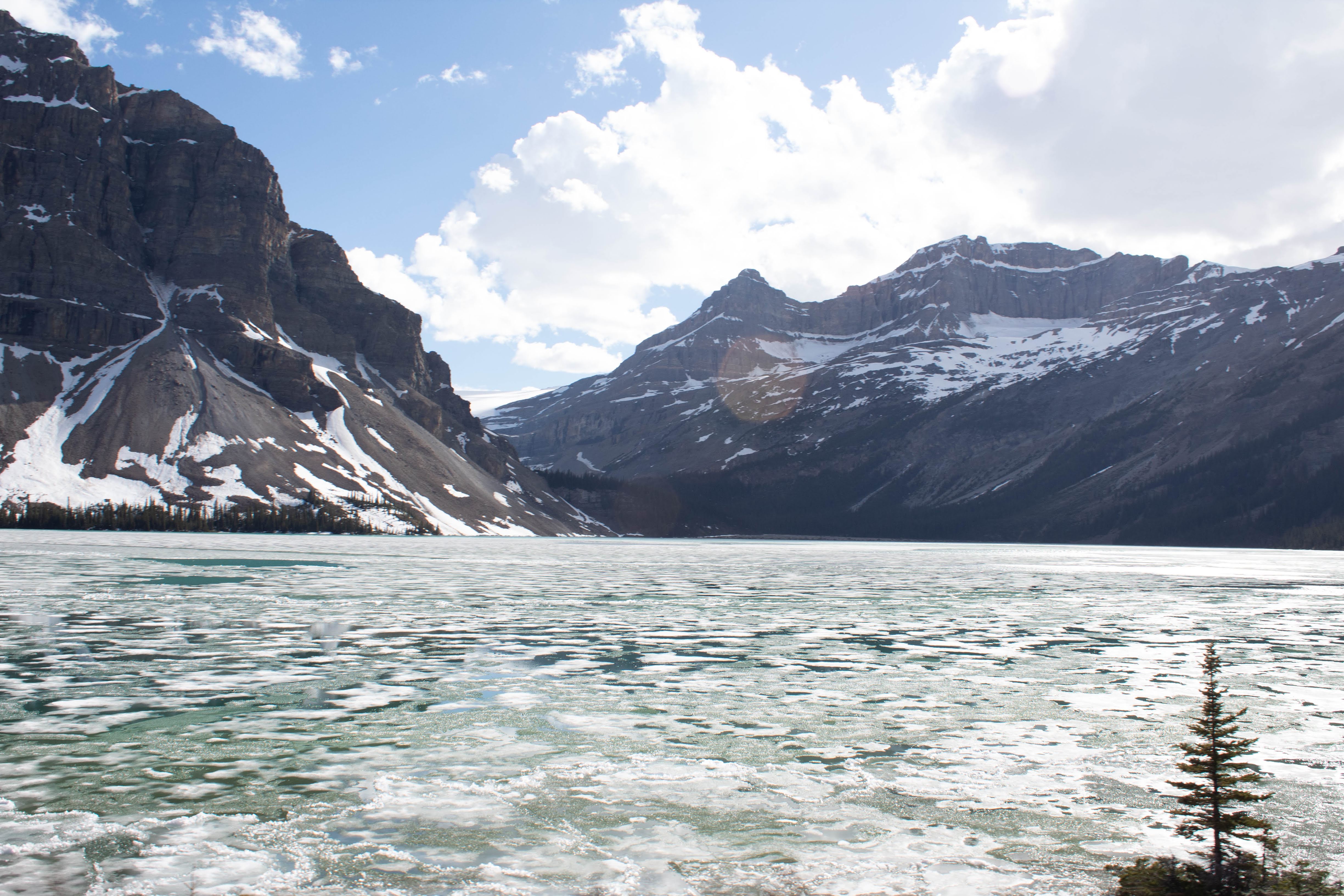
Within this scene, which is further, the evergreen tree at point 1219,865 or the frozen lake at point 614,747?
the frozen lake at point 614,747

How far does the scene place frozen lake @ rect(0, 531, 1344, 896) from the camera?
34.9 feet

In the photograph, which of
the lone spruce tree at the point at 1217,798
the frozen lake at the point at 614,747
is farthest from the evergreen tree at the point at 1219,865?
the frozen lake at the point at 614,747

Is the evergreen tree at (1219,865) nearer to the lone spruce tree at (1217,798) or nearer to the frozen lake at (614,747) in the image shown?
the lone spruce tree at (1217,798)

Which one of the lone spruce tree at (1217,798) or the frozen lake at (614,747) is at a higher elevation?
the lone spruce tree at (1217,798)

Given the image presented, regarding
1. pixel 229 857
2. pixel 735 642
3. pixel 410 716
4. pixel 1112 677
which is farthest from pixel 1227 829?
Answer: pixel 735 642

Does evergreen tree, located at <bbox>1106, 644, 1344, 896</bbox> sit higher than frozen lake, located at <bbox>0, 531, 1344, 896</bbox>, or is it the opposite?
evergreen tree, located at <bbox>1106, 644, 1344, 896</bbox>

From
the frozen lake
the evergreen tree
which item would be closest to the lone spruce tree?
the evergreen tree

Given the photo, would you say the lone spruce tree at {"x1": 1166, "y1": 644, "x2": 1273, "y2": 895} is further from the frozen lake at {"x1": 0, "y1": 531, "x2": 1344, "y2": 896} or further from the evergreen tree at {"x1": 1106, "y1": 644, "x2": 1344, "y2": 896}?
the frozen lake at {"x1": 0, "y1": 531, "x2": 1344, "y2": 896}

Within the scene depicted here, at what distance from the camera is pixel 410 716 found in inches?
719

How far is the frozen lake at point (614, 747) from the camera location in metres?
10.6

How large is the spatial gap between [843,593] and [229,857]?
48.8 m

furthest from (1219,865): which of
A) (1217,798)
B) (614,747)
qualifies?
(614,747)

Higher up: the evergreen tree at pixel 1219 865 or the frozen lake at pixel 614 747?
the evergreen tree at pixel 1219 865

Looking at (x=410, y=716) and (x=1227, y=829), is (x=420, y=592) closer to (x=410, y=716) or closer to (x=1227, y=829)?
(x=410, y=716)
